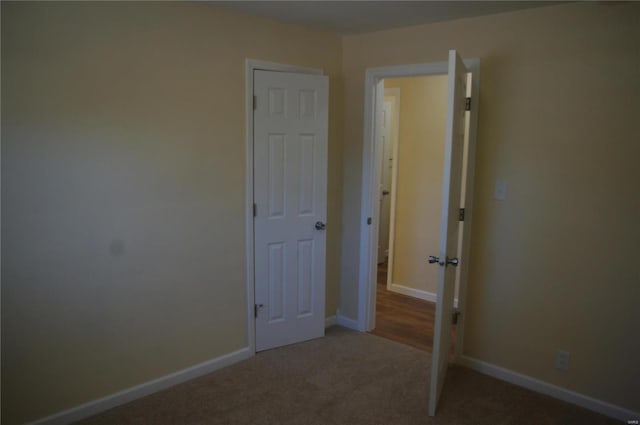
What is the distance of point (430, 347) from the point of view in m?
3.40

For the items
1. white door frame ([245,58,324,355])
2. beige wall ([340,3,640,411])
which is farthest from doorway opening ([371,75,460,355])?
white door frame ([245,58,324,355])

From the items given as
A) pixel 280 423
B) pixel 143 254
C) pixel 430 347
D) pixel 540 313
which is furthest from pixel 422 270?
pixel 143 254

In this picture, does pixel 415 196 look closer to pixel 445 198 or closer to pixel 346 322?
pixel 346 322

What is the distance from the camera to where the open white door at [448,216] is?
2.35 m

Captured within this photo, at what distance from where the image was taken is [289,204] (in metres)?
3.26

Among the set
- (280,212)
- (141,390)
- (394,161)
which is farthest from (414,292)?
(141,390)

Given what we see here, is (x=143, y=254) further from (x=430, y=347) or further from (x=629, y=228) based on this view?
(x=629, y=228)

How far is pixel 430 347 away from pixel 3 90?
3.09m

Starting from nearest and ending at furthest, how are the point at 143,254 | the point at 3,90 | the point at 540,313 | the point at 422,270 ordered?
the point at 3,90 → the point at 143,254 → the point at 540,313 → the point at 422,270

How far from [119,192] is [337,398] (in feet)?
5.70

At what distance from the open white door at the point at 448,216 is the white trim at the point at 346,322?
1.10m

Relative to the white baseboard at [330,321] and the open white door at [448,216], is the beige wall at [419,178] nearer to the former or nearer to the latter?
the white baseboard at [330,321]

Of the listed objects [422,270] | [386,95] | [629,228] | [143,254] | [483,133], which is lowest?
[422,270]

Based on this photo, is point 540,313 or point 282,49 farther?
point 282,49
